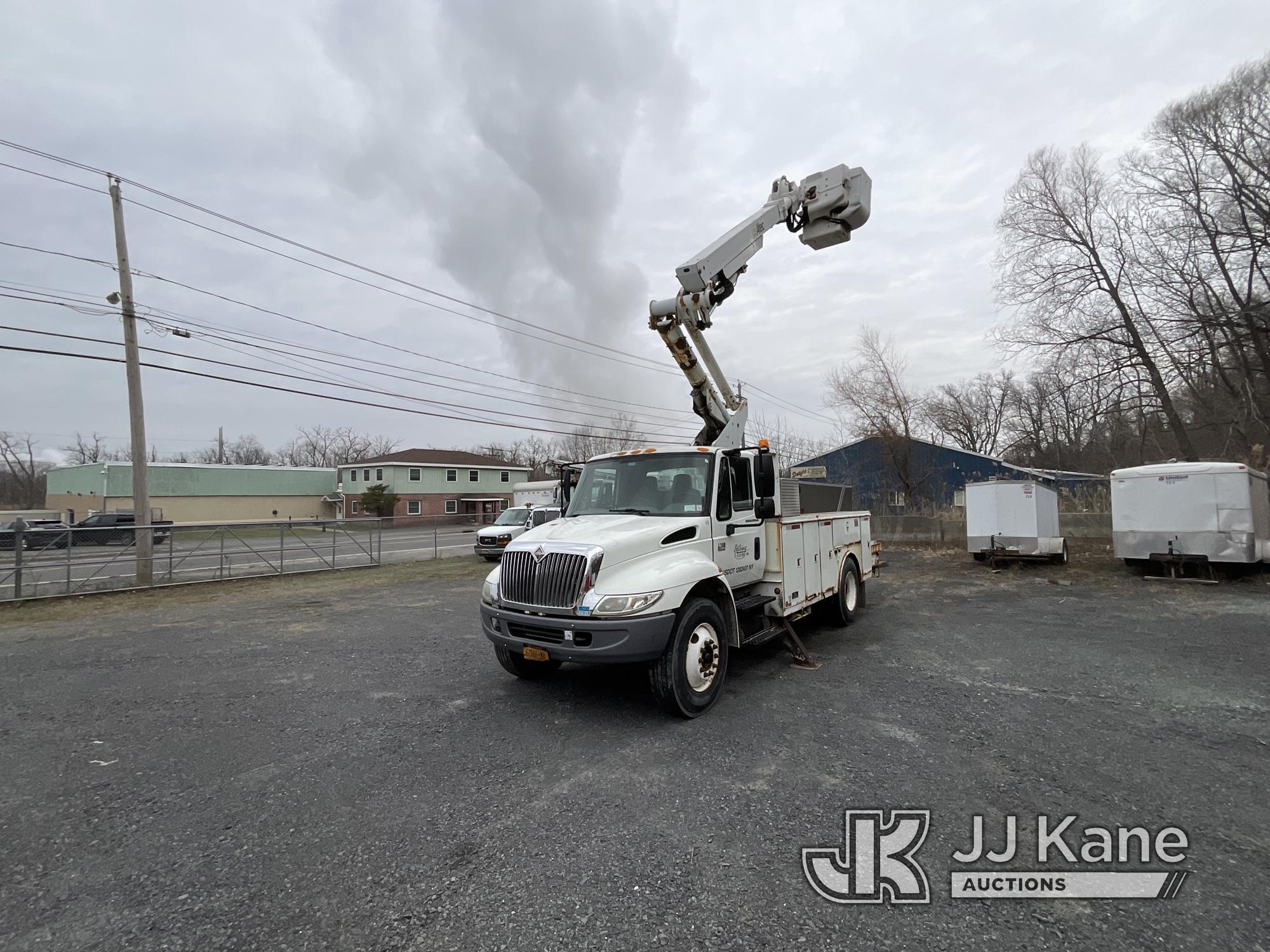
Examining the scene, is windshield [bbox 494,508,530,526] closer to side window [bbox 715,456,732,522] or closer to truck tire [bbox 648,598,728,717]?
side window [bbox 715,456,732,522]

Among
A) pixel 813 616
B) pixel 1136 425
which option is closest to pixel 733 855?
pixel 813 616

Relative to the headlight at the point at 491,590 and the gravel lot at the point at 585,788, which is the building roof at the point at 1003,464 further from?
the headlight at the point at 491,590

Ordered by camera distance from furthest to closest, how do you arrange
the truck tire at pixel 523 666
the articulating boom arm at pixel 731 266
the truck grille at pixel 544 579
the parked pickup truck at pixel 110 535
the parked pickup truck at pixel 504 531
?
the parked pickup truck at pixel 504 531, the parked pickup truck at pixel 110 535, the articulating boom arm at pixel 731 266, the truck tire at pixel 523 666, the truck grille at pixel 544 579

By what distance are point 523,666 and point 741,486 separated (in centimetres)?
297

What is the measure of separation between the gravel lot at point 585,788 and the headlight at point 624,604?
1000 mm

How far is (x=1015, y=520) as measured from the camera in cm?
1426

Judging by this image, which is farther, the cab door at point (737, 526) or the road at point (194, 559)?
the road at point (194, 559)

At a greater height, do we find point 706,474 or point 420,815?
point 706,474

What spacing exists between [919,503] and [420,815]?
25.9m

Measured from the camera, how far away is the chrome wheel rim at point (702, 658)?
498cm

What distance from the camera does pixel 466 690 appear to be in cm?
586

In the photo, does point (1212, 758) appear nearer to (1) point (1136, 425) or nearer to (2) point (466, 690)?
(2) point (466, 690)

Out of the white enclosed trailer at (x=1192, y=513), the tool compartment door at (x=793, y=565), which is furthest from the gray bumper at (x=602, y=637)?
the white enclosed trailer at (x=1192, y=513)

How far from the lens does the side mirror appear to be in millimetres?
5980
